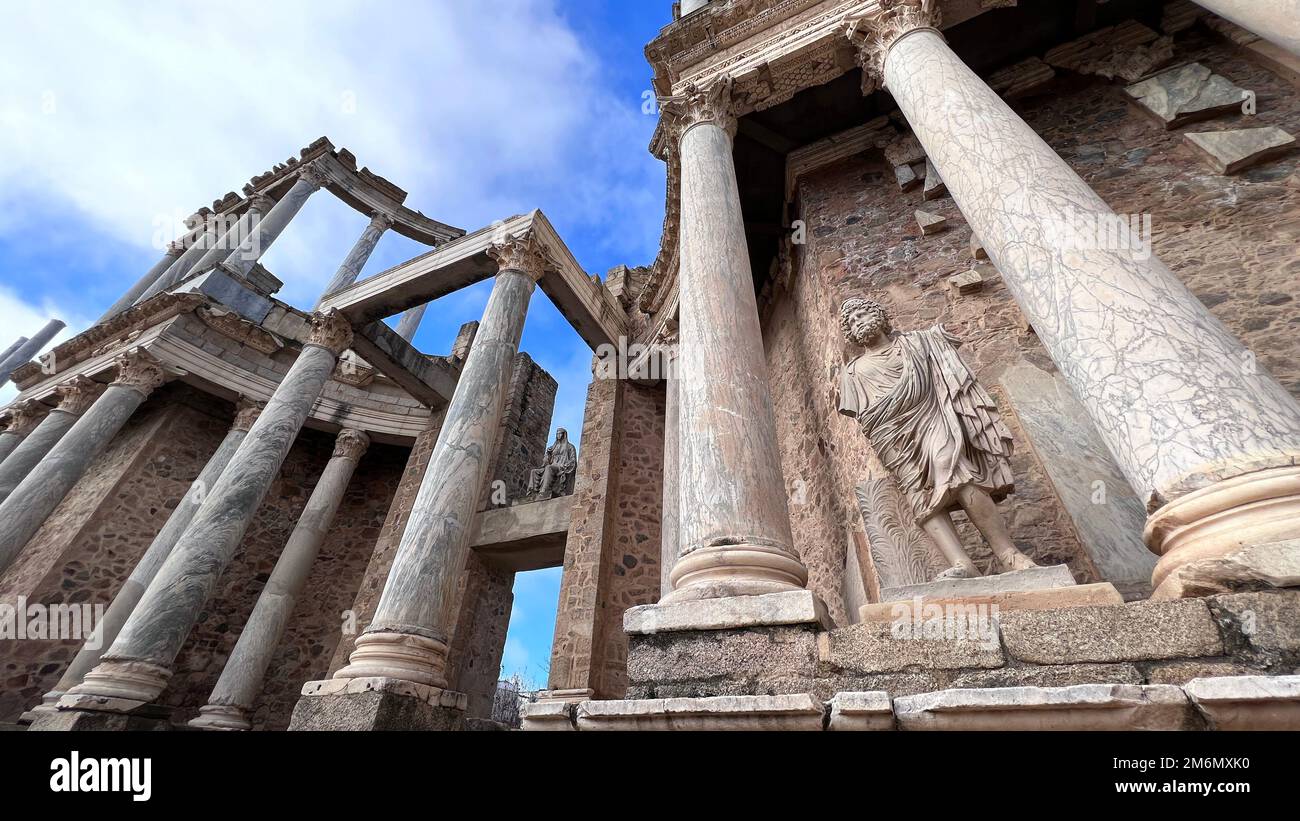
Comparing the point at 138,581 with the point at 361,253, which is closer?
the point at 138,581

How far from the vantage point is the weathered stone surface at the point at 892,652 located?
2.16 metres

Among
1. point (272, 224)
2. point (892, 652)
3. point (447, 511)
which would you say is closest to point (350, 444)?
point (447, 511)

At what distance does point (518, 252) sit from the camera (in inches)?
289

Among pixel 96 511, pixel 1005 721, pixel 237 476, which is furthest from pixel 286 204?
pixel 1005 721

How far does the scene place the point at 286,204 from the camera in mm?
14938

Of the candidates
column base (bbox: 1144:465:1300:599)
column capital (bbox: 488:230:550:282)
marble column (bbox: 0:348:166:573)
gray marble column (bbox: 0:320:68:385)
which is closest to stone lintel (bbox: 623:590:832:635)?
column base (bbox: 1144:465:1300:599)

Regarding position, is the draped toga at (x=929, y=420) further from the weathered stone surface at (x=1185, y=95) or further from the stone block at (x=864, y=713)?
the weathered stone surface at (x=1185, y=95)

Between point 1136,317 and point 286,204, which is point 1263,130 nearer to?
point 1136,317

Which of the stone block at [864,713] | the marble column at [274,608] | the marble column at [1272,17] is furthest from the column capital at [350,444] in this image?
the marble column at [1272,17]

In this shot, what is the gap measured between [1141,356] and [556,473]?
8877mm

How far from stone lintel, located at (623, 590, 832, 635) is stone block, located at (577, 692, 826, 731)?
0.47 m

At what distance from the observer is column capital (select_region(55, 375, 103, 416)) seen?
10852 millimetres

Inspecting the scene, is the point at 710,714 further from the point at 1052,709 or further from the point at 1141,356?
the point at 1141,356

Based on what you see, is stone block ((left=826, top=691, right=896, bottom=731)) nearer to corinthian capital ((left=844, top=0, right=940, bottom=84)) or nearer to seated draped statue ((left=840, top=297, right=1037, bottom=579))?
seated draped statue ((left=840, top=297, right=1037, bottom=579))
